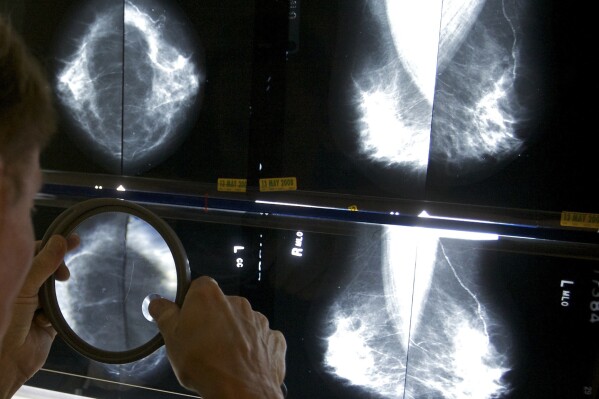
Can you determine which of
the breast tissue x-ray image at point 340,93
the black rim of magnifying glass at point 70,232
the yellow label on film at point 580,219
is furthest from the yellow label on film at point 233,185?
the yellow label on film at point 580,219

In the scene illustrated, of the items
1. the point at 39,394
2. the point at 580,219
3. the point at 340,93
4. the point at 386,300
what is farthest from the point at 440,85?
the point at 39,394

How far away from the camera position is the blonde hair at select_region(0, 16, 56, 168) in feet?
2.00

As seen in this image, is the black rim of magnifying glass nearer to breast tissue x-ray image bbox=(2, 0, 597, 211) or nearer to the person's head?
the person's head

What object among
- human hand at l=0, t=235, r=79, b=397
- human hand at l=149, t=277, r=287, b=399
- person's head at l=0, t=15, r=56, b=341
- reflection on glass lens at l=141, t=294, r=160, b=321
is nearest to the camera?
person's head at l=0, t=15, r=56, b=341

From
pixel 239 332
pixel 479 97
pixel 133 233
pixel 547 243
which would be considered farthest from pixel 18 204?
pixel 547 243

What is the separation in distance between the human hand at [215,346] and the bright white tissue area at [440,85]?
0.70 m

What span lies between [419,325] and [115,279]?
866 mm

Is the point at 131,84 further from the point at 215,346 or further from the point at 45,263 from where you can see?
the point at 215,346

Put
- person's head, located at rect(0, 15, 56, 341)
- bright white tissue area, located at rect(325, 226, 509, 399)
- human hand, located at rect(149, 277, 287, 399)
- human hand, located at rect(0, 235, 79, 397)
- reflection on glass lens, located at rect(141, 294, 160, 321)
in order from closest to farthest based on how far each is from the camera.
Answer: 1. person's head, located at rect(0, 15, 56, 341)
2. human hand, located at rect(149, 277, 287, 399)
3. human hand, located at rect(0, 235, 79, 397)
4. reflection on glass lens, located at rect(141, 294, 160, 321)
5. bright white tissue area, located at rect(325, 226, 509, 399)

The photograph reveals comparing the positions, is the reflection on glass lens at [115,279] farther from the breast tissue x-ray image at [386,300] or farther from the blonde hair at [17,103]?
the blonde hair at [17,103]

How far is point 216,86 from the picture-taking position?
151 centimetres

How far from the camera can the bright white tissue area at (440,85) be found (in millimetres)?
1325

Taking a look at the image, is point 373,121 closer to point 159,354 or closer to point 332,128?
point 332,128

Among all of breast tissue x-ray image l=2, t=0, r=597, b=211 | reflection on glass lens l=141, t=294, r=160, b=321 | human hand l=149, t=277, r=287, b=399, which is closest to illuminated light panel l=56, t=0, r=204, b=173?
breast tissue x-ray image l=2, t=0, r=597, b=211
